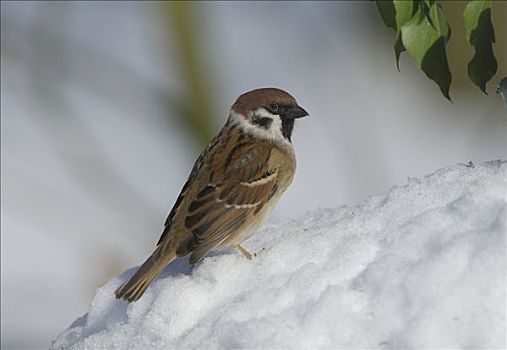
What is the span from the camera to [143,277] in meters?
3.58

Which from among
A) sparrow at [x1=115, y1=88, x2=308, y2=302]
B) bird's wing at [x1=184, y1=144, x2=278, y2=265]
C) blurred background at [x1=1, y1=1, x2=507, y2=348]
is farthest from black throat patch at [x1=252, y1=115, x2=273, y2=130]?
blurred background at [x1=1, y1=1, x2=507, y2=348]

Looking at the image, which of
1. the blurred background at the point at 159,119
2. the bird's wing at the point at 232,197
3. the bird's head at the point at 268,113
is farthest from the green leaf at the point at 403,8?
the blurred background at the point at 159,119

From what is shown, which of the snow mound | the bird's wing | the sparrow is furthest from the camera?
the bird's wing

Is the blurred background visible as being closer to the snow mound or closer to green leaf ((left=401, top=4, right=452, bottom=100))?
the snow mound

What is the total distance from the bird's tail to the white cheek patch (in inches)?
31.7

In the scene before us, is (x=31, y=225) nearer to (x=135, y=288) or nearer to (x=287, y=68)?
(x=287, y=68)

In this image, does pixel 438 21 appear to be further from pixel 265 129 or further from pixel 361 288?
pixel 265 129

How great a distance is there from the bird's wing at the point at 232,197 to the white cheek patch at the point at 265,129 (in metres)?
0.09

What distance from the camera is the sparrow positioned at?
3.79 meters

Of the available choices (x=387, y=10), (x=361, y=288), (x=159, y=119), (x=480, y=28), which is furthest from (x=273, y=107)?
(x=159, y=119)

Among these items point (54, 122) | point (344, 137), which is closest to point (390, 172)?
point (344, 137)

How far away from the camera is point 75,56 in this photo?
696 centimetres

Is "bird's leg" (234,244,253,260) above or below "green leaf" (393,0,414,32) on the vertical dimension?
below

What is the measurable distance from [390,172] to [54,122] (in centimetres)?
206
